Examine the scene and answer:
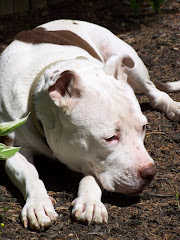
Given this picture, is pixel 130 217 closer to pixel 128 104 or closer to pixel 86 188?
pixel 86 188

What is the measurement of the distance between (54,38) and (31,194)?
173cm

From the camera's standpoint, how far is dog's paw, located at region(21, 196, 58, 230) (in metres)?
3.08

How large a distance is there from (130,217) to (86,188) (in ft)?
1.23

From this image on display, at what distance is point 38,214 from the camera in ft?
10.2

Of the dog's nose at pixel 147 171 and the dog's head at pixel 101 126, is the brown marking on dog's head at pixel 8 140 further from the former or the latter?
the dog's nose at pixel 147 171

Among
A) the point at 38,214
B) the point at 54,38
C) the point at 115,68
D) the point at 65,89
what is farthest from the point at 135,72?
the point at 38,214

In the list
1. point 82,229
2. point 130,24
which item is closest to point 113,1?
point 130,24

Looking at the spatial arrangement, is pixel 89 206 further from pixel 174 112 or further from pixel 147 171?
pixel 174 112

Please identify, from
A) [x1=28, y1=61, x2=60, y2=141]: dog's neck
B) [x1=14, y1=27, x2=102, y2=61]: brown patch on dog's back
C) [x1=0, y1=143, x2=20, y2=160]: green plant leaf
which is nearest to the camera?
[x1=0, y1=143, x2=20, y2=160]: green plant leaf

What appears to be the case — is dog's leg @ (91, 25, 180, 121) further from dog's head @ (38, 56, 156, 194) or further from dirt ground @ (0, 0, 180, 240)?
dog's head @ (38, 56, 156, 194)

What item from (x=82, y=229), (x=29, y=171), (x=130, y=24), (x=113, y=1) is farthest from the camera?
(x=113, y=1)

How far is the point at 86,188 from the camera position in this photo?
3.37m

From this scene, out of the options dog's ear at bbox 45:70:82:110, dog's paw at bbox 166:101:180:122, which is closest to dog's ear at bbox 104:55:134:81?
dog's ear at bbox 45:70:82:110

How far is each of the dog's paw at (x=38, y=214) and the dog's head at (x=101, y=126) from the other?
451 mm
